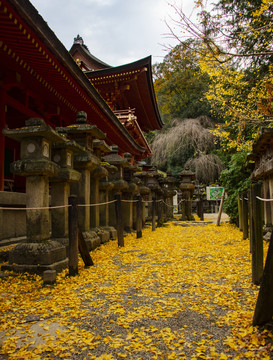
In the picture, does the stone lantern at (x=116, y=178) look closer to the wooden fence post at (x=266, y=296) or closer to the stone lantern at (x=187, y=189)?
the wooden fence post at (x=266, y=296)

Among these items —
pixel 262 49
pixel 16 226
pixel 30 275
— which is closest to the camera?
pixel 30 275

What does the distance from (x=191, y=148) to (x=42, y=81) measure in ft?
68.2

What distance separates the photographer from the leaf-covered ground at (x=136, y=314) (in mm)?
2221

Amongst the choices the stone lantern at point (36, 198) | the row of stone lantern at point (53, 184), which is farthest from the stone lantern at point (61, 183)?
the stone lantern at point (36, 198)

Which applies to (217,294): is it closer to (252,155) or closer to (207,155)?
(252,155)

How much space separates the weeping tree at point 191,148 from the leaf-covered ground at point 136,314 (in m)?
19.5

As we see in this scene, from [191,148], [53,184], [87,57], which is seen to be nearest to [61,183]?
[53,184]

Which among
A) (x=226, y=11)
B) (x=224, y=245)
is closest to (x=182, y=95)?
(x=226, y=11)

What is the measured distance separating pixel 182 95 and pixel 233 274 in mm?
25737

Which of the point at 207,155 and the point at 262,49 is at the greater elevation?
the point at 262,49

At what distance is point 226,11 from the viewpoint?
43.0 ft

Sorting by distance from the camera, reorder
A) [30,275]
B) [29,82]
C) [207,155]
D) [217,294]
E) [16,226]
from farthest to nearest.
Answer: [207,155], [29,82], [16,226], [30,275], [217,294]

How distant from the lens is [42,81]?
647cm

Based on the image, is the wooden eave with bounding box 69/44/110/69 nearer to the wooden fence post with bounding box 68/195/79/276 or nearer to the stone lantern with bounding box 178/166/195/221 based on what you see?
the stone lantern with bounding box 178/166/195/221
